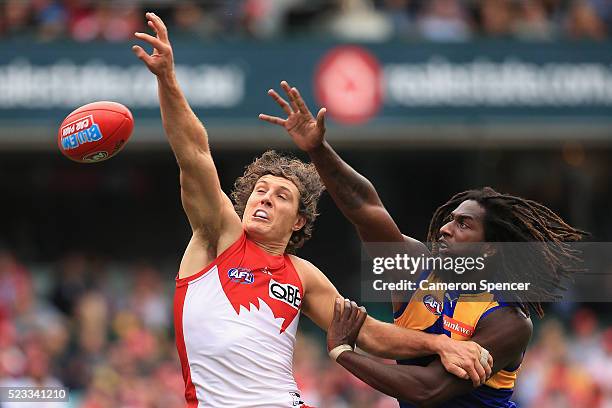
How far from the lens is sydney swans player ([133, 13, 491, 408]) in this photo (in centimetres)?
566

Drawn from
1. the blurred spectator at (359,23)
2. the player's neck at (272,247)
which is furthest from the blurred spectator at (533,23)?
the player's neck at (272,247)

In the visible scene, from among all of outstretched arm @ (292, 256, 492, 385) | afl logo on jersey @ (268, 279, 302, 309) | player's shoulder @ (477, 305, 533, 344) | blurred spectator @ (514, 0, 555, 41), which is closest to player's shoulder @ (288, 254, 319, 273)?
outstretched arm @ (292, 256, 492, 385)

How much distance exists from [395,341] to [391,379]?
0.31 m

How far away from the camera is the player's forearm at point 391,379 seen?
576cm

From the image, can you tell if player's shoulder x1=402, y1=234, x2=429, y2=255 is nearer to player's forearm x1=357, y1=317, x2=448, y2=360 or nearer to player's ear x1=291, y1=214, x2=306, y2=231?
player's forearm x1=357, y1=317, x2=448, y2=360

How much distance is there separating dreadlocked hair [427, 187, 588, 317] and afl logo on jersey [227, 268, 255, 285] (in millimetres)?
1189

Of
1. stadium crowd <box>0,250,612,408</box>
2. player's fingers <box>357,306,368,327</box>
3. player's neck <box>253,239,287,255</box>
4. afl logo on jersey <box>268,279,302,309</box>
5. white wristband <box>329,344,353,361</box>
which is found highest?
player's neck <box>253,239,287,255</box>

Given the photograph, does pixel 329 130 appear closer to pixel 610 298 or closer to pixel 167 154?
pixel 167 154

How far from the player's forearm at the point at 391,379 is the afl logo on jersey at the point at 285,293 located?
405mm

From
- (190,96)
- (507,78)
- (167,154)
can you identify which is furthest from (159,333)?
(507,78)

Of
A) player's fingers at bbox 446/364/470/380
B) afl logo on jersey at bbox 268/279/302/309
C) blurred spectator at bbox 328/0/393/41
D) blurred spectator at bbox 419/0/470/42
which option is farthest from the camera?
blurred spectator at bbox 419/0/470/42

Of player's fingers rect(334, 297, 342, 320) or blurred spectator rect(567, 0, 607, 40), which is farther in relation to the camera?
blurred spectator rect(567, 0, 607, 40)

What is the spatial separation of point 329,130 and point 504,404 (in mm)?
9887

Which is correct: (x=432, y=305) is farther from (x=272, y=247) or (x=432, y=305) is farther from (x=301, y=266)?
(x=272, y=247)
